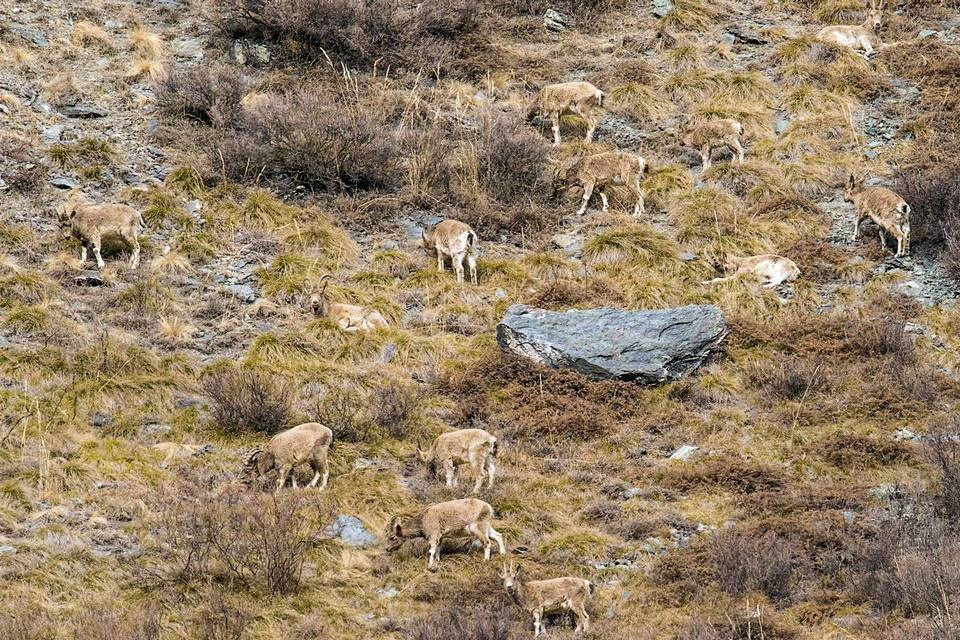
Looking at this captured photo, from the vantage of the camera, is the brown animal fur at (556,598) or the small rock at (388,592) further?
the small rock at (388,592)

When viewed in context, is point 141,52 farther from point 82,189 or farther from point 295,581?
point 295,581

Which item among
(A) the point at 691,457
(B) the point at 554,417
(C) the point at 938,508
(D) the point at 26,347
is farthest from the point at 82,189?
(C) the point at 938,508

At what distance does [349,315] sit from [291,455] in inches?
146

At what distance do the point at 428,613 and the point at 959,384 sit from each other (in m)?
7.25

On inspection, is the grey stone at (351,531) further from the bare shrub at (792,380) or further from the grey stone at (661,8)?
the grey stone at (661,8)

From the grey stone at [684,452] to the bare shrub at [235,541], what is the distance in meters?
4.13

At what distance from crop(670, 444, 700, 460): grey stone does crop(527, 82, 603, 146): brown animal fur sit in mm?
8661

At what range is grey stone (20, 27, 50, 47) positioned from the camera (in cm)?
2152

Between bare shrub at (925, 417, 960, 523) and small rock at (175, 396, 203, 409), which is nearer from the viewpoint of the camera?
bare shrub at (925, 417, 960, 523)

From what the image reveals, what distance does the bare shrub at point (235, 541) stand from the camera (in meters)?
10.1

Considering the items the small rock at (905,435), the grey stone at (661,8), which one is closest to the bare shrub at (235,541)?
the small rock at (905,435)

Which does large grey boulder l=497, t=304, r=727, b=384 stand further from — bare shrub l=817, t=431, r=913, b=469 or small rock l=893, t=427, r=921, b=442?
small rock l=893, t=427, r=921, b=442

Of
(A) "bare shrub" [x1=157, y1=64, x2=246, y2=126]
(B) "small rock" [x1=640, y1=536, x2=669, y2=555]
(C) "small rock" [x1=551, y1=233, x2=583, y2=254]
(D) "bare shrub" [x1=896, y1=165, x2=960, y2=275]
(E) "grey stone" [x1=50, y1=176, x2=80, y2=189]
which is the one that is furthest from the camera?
(A) "bare shrub" [x1=157, y1=64, x2=246, y2=126]

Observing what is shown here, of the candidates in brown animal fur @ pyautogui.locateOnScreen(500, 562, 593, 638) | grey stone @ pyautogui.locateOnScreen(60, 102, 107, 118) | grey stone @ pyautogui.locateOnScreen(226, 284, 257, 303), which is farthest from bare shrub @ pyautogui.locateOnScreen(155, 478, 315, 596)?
grey stone @ pyautogui.locateOnScreen(60, 102, 107, 118)
